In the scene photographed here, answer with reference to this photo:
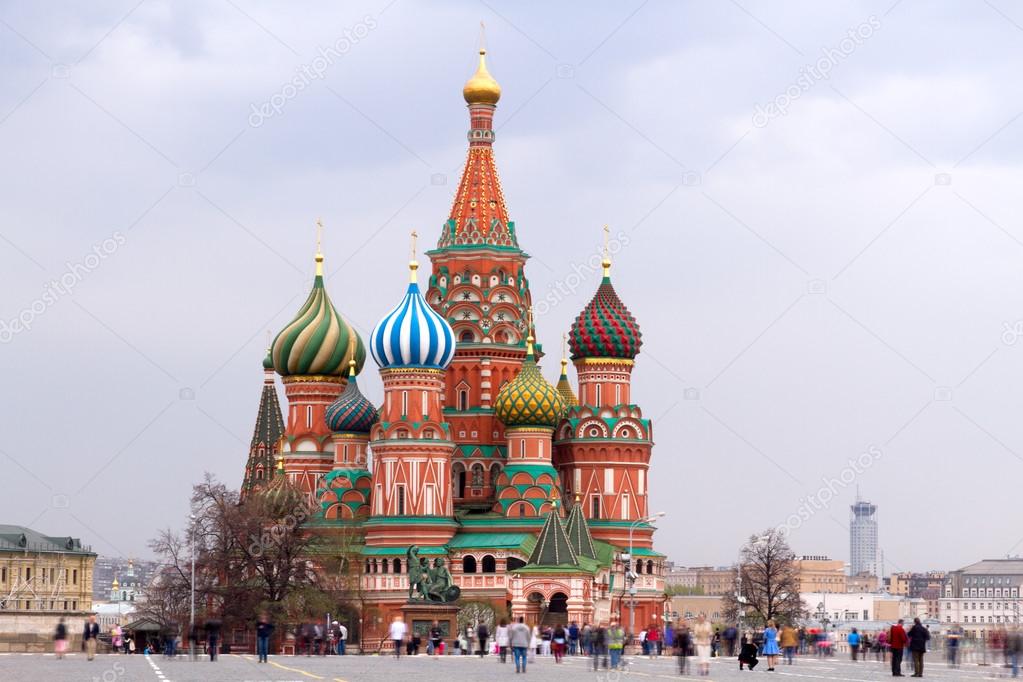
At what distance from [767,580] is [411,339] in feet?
79.9

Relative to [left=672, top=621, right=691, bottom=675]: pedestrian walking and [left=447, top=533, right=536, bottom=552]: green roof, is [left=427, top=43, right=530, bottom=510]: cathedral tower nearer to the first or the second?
[left=447, top=533, right=536, bottom=552]: green roof

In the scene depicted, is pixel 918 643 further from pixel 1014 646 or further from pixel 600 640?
pixel 600 640

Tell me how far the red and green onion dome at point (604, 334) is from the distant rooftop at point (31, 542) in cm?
5819

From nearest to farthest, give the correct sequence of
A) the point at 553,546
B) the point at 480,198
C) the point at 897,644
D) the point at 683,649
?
the point at 897,644 < the point at 683,649 < the point at 553,546 < the point at 480,198

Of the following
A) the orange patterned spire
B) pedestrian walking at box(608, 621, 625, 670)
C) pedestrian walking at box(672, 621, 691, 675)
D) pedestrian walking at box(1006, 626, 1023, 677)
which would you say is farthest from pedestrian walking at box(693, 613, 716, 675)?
the orange patterned spire

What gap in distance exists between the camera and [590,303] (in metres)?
93.9

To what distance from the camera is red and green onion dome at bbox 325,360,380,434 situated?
300ft

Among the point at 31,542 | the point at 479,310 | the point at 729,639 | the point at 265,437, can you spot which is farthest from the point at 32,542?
the point at 729,639

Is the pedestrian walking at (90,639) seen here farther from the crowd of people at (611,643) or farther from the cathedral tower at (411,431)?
the cathedral tower at (411,431)

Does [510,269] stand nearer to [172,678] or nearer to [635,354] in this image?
[635,354]

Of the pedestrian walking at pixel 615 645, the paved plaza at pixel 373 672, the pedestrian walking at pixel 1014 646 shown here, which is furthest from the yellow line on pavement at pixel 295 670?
the pedestrian walking at pixel 1014 646

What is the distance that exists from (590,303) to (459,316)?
597 centimetres

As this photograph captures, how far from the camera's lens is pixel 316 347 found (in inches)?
3809

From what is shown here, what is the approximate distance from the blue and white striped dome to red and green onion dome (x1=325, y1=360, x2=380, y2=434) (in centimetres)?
505
